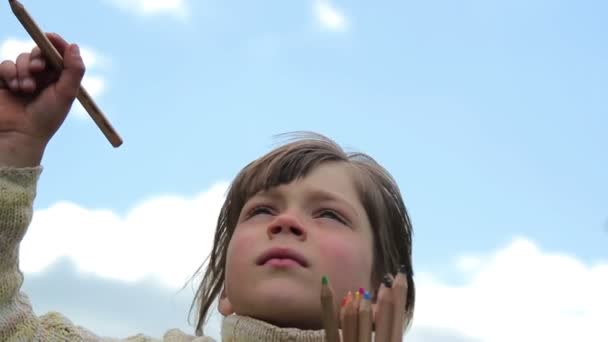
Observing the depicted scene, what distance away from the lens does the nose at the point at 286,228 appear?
86.4 inches

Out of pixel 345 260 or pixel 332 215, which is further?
pixel 332 215

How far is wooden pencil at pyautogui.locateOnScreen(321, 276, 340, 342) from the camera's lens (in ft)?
5.27

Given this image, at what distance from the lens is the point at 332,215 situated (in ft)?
7.64

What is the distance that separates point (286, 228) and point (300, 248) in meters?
0.07

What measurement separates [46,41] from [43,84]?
0.15 meters

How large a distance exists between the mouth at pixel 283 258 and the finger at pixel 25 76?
2.31ft

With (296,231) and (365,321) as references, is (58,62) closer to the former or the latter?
(296,231)

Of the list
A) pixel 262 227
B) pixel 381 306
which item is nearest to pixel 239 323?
pixel 262 227

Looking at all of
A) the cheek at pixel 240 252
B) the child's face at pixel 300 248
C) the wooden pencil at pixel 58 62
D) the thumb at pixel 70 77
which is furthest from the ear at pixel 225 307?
the thumb at pixel 70 77

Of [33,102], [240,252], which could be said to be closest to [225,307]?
[240,252]

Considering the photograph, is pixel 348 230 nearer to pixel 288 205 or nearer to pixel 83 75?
pixel 288 205

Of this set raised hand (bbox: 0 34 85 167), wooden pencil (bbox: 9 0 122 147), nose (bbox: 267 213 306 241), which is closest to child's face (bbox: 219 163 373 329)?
nose (bbox: 267 213 306 241)

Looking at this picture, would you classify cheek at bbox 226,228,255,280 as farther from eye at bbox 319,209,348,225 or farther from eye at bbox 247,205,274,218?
eye at bbox 319,209,348,225

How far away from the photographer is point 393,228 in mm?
2633
